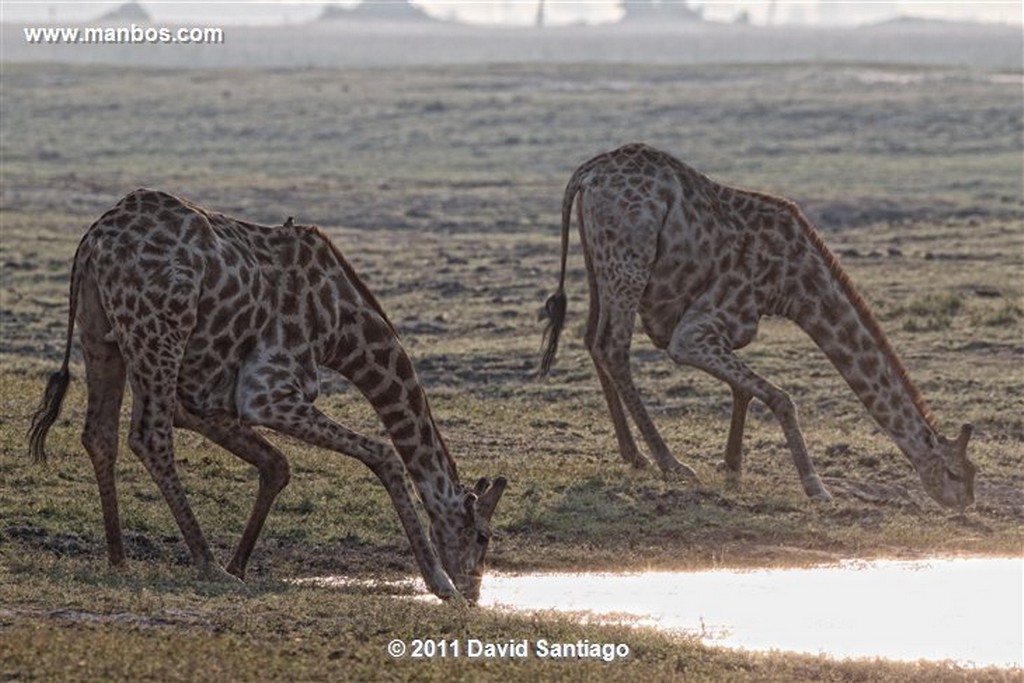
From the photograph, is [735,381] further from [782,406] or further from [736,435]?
[736,435]

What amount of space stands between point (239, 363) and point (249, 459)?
0.69 metres

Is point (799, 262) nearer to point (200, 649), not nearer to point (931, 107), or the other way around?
point (200, 649)

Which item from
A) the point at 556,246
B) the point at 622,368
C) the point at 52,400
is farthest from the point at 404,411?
the point at 556,246

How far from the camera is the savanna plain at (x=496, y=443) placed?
10367 millimetres

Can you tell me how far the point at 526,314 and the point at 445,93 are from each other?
4892 centimetres

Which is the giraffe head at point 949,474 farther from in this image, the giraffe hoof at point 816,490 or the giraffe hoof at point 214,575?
the giraffe hoof at point 214,575

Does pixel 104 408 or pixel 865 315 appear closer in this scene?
pixel 104 408

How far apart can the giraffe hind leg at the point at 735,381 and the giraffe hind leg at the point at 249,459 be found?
14.6ft

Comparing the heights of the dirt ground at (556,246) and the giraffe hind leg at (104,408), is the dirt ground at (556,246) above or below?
below

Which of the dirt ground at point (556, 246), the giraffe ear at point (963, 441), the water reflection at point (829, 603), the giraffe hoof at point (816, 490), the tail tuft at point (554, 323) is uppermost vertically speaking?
the tail tuft at point (554, 323)

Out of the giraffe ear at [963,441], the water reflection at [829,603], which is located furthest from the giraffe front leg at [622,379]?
the water reflection at [829,603]

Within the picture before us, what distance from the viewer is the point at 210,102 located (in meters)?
66.0

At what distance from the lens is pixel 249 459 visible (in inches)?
483

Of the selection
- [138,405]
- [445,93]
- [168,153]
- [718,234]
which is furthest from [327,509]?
[445,93]
